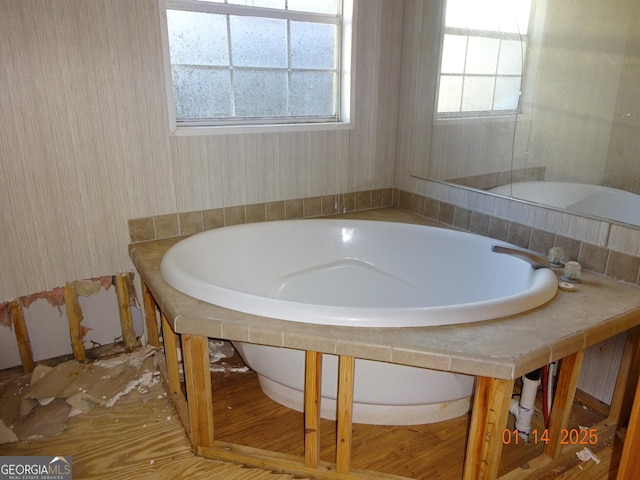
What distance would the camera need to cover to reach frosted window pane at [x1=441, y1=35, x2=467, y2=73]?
7.70 ft

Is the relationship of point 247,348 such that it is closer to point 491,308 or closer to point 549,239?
point 491,308

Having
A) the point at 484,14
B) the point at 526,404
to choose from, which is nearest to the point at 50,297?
the point at 526,404

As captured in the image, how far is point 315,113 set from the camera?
8.48 feet

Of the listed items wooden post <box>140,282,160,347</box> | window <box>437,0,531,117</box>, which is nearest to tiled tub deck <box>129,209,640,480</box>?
wooden post <box>140,282,160,347</box>

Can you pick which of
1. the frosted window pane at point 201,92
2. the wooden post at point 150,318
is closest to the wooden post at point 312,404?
the wooden post at point 150,318

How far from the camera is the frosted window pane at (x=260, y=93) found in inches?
92.0

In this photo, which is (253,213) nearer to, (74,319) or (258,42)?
(258,42)

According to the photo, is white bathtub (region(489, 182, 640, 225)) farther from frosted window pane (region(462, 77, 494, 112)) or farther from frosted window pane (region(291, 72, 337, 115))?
frosted window pane (region(291, 72, 337, 115))

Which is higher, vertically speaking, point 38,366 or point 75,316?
point 75,316

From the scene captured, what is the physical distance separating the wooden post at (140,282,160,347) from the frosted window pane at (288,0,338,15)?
1.61m

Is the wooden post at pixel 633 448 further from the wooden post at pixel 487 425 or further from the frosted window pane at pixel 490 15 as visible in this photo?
the frosted window pane at pixel 490 15

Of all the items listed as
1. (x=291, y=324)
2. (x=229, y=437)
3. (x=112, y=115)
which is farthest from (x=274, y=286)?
(x=112, y=115)

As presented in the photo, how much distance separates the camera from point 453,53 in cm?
240

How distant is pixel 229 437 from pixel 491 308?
1092mm
